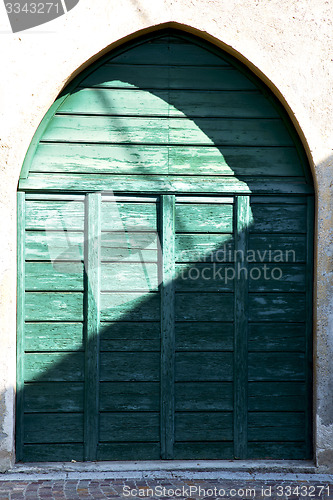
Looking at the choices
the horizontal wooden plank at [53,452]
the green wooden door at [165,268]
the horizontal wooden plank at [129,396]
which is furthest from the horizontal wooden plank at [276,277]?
the horizontal wooden plank at [53,452]

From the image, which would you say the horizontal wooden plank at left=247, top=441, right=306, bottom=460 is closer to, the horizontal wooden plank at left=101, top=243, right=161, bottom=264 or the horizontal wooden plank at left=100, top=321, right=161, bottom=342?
the horizontal wooden plank at left=100, top=321, right=161, bottom=342

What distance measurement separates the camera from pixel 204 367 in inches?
168

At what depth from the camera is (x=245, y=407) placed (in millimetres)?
4262

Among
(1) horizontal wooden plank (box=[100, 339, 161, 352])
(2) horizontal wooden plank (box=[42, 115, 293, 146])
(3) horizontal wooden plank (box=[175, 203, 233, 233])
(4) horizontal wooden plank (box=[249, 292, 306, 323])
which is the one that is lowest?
(1) horizontal wooden plank (box=[100, 339, 161, 352])

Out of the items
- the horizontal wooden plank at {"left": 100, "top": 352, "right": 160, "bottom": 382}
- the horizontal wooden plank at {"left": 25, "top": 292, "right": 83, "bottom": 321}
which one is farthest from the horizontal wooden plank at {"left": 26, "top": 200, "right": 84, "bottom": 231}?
the horizontal wooden plank at {"left": 100, "top": 352, "right": 160, "bottom": 382}

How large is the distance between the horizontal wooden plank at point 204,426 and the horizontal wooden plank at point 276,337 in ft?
1.94

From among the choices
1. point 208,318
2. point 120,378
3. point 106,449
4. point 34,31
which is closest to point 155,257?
point 208,318

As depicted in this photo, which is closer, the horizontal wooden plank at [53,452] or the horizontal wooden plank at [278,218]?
the horizontal wooden plank at [53,452]

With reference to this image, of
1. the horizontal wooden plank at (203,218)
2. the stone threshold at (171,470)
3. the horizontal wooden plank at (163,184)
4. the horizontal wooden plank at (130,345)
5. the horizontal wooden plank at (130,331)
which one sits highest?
the horizontal wooden plank at (163,184)

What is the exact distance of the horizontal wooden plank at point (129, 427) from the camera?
4.22 m

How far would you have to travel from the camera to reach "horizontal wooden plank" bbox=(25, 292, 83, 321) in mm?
4184

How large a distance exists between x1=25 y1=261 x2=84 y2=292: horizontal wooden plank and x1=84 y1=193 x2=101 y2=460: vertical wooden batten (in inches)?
3.3

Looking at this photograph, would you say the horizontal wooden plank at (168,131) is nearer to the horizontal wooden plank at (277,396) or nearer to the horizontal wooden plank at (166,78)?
the horizontal wooden plank at (166,78)

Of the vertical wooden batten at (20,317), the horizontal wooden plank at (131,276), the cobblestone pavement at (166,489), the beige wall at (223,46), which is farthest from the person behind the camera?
the horizontal wooden plank at (131,276)
